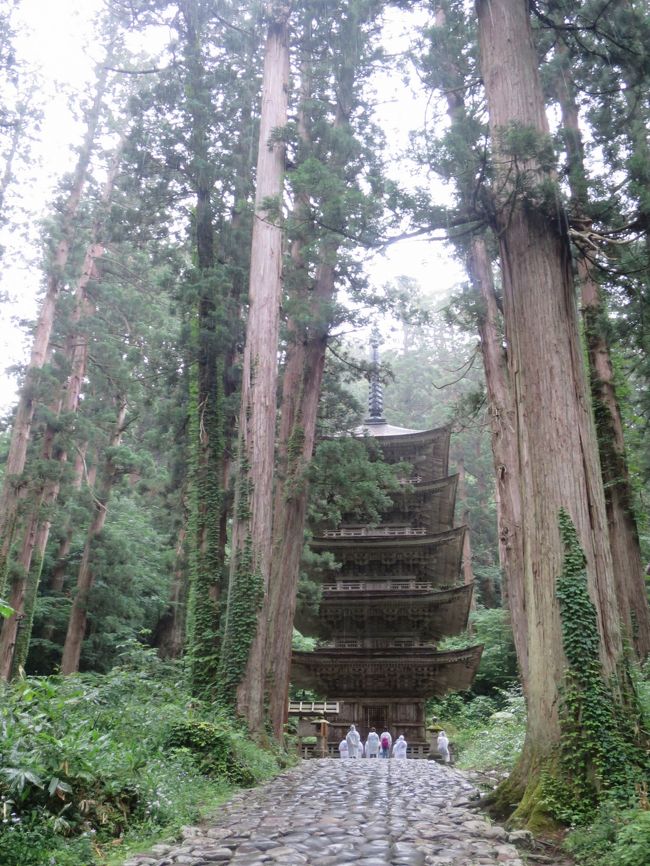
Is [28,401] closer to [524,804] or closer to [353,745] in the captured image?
[353,745]

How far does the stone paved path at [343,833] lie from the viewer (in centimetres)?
396

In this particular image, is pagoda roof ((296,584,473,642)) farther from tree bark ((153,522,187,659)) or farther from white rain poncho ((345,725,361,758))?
tree bark ((153,522,187,659))

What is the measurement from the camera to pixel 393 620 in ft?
66.5

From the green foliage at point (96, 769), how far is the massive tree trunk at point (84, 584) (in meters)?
10.1

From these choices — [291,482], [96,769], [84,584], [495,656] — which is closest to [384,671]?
[495,656]

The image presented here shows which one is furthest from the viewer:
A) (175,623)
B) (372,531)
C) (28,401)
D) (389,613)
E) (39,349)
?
(175,623)

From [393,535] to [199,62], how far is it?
512 inches

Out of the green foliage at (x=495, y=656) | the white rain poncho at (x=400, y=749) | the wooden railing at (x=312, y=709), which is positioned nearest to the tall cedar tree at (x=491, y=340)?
the white rain poncho at (x=400, y=749)

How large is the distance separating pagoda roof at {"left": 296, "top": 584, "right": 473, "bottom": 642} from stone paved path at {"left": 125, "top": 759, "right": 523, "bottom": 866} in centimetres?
1183

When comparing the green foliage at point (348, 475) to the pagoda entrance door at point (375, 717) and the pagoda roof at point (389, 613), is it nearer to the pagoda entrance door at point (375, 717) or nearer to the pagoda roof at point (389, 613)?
the pagoda roof at point (389, 613)

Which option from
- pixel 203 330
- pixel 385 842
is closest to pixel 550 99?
pixel 203 330

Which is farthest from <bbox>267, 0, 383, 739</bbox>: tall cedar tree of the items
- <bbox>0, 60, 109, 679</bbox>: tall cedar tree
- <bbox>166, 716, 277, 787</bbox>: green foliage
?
<bbox>0, 60, 109, 679</bbox>: tall cedar tree

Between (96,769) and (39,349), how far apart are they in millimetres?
14439

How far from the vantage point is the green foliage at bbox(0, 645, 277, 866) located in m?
3.72
